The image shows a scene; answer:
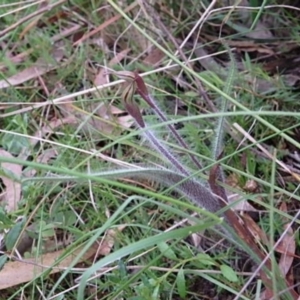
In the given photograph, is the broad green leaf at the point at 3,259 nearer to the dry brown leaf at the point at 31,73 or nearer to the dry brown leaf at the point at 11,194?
the dry brown leaf at the point at 11,194

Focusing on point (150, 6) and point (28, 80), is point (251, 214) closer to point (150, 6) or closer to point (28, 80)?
point (150, 6)

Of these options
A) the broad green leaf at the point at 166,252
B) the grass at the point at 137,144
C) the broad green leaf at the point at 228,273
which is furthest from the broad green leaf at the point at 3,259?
the broad green leaf at the point at 228,273

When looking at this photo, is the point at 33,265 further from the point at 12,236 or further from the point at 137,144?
the point at 137,144

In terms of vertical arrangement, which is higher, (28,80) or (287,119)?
(28,80)

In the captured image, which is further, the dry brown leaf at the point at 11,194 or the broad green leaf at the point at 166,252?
the dry brown leaf at the point at 11,194

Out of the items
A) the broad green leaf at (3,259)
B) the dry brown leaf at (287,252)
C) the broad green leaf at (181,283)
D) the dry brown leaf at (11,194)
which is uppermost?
the broad green leaf at (3,259)

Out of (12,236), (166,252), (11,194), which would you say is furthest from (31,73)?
(166,252)

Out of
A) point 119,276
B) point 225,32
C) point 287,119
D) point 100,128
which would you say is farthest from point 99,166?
point 225,32

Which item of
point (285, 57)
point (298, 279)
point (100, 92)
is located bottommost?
point (298, 279)

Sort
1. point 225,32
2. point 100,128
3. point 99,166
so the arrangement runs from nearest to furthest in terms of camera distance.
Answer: point 99,166 → point 100,128 → point 225,32
